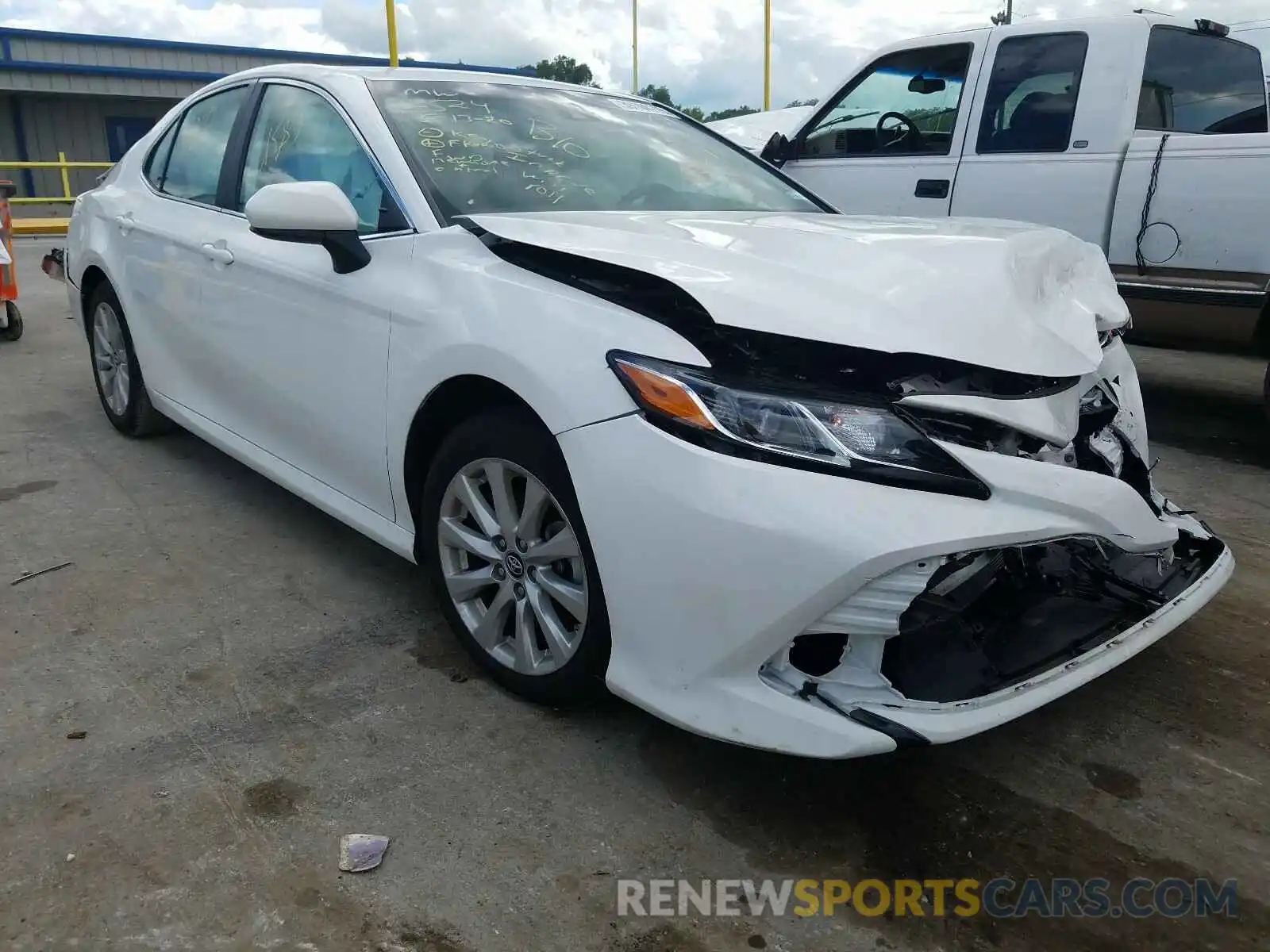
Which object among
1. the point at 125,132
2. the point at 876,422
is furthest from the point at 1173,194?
the point at 125,132

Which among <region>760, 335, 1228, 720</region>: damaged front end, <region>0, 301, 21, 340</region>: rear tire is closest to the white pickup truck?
<region>760, 335, 1228, 720</region>: damaged front end

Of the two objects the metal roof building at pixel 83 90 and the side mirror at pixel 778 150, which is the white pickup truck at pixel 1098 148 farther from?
the metal roof building at pixel 83 90

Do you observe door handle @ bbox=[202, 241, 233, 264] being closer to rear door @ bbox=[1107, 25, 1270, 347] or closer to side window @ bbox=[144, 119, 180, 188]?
side window @ bbox=[144, 119, 180, 188]

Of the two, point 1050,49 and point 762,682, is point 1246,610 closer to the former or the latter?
point 762,682

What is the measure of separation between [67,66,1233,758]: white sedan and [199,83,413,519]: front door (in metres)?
0.01

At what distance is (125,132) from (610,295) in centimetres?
2843

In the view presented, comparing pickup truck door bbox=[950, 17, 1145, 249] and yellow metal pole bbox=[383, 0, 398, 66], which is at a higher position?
yellow metal pole bbox=[383, 0, 398, 66]

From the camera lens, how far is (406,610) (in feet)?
10.4

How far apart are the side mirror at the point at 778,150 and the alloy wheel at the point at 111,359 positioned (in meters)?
3.81

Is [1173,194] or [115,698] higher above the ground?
[1173,194]

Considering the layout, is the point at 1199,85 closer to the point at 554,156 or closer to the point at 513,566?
the point at 554,156

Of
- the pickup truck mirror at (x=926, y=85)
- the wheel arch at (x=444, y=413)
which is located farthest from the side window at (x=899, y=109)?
the wheel arch at (x=444, y=413)

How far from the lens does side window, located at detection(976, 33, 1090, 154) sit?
5.32 metres

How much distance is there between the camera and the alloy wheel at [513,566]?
7.79 ft
